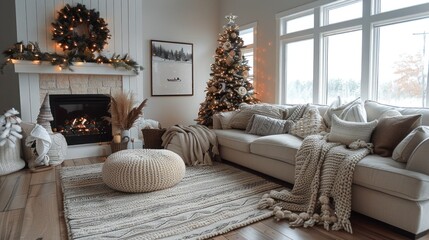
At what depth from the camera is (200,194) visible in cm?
307

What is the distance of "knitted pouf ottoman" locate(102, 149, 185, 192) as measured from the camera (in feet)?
9.69

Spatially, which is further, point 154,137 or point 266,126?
point 154,137

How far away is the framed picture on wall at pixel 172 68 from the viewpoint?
20.1 feet

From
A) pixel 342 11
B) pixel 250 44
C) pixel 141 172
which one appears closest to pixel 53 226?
pixel 141 172

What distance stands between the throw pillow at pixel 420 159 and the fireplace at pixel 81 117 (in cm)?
439

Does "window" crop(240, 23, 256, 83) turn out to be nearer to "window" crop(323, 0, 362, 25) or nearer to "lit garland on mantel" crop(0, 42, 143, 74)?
"window" crop(323, 0, 362, 25)

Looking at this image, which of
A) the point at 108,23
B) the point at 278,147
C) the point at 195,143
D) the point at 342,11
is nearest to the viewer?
the point at 278,147

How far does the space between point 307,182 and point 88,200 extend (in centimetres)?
212

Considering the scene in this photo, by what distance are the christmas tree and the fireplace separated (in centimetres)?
181

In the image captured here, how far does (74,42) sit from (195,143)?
95.8 inches

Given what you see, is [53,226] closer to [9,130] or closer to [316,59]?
[9,130]

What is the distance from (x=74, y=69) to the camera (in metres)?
4.60

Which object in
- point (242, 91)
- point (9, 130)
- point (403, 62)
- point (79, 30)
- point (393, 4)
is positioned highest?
point (393, 4)

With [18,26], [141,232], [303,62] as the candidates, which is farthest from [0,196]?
[303,62]
